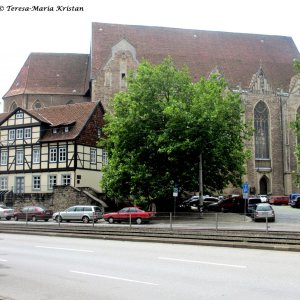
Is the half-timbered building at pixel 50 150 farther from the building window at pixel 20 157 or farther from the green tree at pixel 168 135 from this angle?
the green tree at pixel 168 135

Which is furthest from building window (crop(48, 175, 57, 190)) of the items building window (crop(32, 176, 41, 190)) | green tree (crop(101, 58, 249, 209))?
green tree (crop(101, 58, 249, 209))

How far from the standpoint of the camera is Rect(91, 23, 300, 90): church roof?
6481cm

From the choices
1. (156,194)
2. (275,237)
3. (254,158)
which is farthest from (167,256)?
(254,158)

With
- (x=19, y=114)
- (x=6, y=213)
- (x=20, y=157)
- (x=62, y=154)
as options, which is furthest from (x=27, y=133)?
(x=6, y=213)

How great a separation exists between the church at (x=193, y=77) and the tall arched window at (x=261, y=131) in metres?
0.07

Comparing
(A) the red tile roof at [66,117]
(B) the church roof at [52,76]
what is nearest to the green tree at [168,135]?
(A) the red tile roof at [66,117]

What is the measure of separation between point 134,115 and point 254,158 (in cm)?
3235

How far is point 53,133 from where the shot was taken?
46.3 metres

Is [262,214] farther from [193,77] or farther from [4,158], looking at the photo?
[193,77]

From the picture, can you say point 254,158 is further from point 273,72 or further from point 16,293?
point 16,293

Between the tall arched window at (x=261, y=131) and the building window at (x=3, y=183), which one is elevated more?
the tall arched window at (x=261, y=131)

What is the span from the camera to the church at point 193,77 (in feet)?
203

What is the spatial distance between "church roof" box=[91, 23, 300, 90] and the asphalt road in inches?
1958

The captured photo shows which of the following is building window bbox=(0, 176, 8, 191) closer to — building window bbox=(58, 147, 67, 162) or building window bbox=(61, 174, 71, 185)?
building window bbox=(58, 147, 67, 162)
